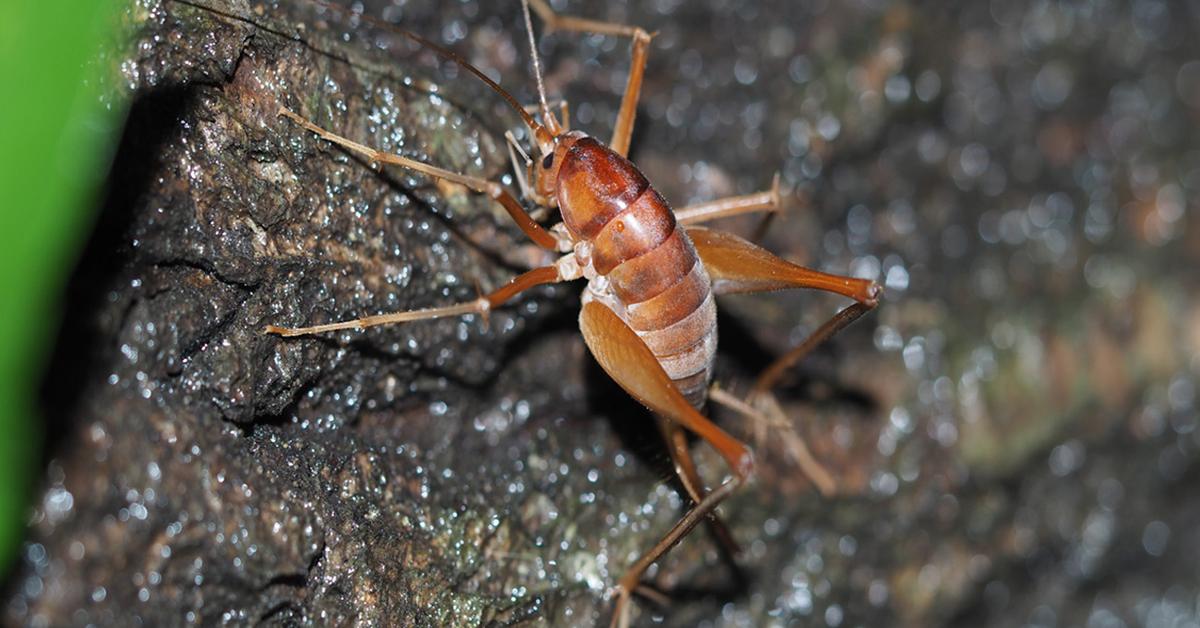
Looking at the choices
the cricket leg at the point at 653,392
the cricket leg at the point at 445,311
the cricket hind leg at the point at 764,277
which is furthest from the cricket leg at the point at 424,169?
the cricket hind leg at the point at 764,277

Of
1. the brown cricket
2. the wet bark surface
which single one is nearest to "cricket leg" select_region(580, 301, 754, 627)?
the brown cricket

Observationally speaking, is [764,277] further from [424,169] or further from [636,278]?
[424,169]

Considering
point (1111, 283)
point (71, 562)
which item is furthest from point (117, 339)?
point (1111, 283)

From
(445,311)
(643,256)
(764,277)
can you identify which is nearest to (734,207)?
(764,277)

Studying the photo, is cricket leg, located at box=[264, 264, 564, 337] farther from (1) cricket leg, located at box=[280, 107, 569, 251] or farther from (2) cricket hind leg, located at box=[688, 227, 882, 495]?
(2) cricket hind leg, located at box=[688, 227, 882, 495]

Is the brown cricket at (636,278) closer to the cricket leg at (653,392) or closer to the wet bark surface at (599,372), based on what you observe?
the cricket leg at (653,392)
